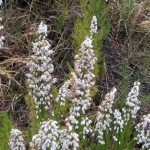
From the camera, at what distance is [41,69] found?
100 inches

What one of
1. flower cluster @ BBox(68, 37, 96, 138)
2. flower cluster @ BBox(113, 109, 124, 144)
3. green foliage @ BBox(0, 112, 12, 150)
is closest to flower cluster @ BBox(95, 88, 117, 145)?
flower cluster @ BBox(113, 109, 124, 144)

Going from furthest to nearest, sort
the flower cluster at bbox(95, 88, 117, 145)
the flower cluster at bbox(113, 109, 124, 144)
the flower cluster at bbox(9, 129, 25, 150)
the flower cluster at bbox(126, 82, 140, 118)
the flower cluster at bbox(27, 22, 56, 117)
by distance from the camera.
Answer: the flower cluster at bbox(113, 109, 124, 144)
the flower cluster at bbox(126, 82, 140, 118)
the flower cluster at bbox(95, 88, 117, 145)
the flower cluster at bbox(27, 22, 56, 117)
the flower cluster at bbox(9, 129, 25, 150)

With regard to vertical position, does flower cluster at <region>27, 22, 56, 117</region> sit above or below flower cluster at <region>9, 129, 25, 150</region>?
above

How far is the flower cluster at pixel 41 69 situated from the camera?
2494mm

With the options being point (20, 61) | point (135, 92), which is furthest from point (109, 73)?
point (135, 92)

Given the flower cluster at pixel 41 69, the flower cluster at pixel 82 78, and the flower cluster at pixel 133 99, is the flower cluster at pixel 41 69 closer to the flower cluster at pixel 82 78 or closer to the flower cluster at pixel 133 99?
the flower cluster at pixel 82 78

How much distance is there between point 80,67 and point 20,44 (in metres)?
2.24

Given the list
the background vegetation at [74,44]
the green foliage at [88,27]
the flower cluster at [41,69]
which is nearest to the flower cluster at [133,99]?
the flower cluster at [41,69]

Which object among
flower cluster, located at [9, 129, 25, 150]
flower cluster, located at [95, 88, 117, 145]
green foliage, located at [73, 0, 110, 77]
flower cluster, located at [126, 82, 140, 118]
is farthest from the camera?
green foliage, located at [73, 0, 110, 77]

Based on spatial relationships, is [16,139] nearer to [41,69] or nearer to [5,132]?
[41,69]

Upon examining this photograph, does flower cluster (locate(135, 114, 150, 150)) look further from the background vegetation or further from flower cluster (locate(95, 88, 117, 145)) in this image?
the background vegetation

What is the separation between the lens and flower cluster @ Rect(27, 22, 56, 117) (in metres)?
2.49

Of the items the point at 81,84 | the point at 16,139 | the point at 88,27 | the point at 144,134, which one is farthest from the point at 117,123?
the point at 88,27

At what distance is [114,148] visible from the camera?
3.31m
